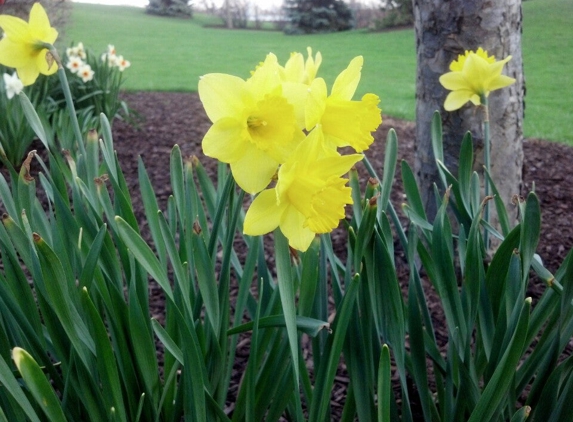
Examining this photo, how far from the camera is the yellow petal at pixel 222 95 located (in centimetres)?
58

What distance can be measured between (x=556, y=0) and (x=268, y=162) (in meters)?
3.15

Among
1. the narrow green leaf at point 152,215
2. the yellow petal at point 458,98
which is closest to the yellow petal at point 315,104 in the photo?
the narrow green leaf at point 152,215

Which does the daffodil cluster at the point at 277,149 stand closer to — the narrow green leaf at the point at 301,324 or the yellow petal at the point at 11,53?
the narrow green leaf at the point at 301,324

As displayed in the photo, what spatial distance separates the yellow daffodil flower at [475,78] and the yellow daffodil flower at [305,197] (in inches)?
27.2

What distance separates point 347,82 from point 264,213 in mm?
198

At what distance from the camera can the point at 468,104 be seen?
163 centimetres

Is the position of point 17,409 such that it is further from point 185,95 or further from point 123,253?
point 185,95

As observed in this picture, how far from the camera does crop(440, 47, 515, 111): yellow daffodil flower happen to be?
1125mm

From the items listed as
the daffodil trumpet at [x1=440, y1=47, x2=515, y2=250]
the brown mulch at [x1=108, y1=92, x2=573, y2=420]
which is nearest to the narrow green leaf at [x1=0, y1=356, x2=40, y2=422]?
the brown mulch at [x1=108, y1=92, x2=573, y2=420]

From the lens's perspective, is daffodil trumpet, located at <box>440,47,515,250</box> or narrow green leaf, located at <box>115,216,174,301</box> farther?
daffodil trumpet, located at <box>440,47,515,250</box>

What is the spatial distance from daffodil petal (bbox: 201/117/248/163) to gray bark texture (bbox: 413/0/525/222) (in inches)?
47.9

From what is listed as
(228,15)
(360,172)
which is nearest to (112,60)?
(360,172)

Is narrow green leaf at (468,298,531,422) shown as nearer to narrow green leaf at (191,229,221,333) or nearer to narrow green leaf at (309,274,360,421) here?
narrow green leaf at (309,274,360,421)

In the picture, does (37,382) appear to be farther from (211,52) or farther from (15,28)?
(211,52)
